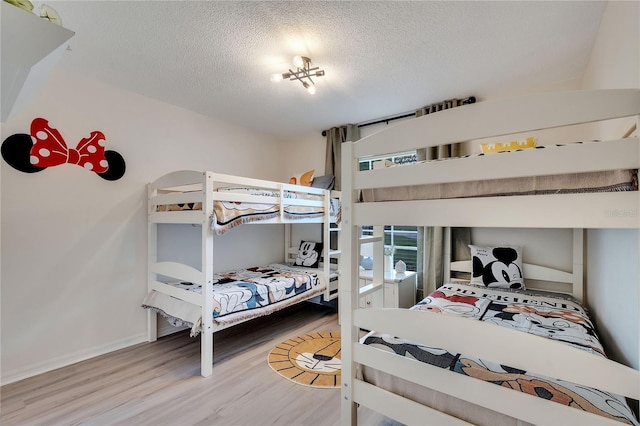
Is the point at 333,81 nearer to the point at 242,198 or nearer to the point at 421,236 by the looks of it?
the point at 242,198

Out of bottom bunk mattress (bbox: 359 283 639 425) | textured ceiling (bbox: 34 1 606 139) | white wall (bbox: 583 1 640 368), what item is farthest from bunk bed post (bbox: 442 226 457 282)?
textured ceiling (bbox: 34 1 606 139)

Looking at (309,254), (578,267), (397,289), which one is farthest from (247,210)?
(578,267)

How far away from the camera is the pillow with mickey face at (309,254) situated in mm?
3814

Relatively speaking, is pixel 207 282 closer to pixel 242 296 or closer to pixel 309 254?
pixel 242 296

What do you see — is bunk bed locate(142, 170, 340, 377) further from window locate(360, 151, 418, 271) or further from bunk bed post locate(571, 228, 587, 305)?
bunk bed post locate(571, 228, 587, 305)

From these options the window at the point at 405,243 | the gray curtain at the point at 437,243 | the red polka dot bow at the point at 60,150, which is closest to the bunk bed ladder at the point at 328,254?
the window at the point at 405,243

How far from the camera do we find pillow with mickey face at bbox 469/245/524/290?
2541mm

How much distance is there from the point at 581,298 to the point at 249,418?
9.02 ft

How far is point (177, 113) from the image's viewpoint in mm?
3111

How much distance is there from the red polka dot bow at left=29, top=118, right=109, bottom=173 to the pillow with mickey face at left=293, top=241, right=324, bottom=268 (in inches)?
93.2

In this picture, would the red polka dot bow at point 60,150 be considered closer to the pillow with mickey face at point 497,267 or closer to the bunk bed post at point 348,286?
the bunk bed post at point 348,286

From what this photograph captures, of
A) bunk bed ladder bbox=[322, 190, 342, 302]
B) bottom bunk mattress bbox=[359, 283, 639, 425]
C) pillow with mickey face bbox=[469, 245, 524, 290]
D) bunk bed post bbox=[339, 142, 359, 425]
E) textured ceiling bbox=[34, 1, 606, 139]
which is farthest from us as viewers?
bunk bed ladder bbox=[322, 190, 342, 302]

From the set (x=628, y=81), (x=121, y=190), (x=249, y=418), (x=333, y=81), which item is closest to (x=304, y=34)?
(x=333, y=81)

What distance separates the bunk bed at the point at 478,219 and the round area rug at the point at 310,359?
827mm
